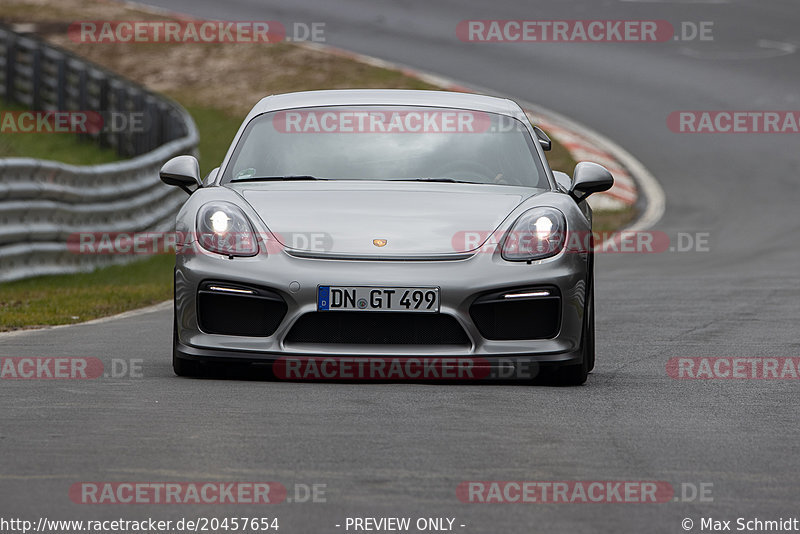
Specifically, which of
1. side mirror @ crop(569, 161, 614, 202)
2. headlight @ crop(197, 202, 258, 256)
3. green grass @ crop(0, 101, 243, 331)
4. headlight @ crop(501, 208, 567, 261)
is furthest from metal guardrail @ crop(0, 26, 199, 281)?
headlight @ crop(501, 208, 567, 261)

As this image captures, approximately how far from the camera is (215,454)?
5285mm

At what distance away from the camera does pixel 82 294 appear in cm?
1195

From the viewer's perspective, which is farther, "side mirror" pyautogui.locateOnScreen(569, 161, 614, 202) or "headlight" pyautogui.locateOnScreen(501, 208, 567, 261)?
"side mirror" pyautogui.locateOnScreen(569, 161, 614, 202)

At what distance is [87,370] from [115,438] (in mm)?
1972

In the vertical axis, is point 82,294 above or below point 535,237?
below

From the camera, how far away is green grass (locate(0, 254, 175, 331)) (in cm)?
1039

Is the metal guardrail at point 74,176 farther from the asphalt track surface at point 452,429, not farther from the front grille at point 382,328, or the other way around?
the front grille at point 382,328

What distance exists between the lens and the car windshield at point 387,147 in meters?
7.73

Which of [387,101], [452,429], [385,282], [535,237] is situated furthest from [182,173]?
[452,429]

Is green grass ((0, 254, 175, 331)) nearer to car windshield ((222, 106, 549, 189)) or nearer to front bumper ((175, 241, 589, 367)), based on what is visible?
car windshield ((222, 106, 549, 189))

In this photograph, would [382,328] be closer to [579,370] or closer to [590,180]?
[579,370]

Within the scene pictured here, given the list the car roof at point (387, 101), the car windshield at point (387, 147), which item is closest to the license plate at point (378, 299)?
the car windshield at point (387, 147)

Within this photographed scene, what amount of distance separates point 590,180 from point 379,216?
3.77 ft

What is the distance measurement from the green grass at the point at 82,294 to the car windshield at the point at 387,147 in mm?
2595
